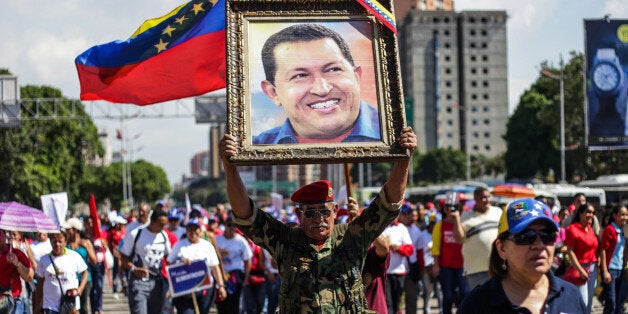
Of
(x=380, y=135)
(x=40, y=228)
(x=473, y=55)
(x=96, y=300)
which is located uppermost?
(x=473, y=55)

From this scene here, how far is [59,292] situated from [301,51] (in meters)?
6.74

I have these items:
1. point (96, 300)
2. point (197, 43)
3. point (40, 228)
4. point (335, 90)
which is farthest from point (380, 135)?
point (96, 300)

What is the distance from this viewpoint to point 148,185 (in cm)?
12569

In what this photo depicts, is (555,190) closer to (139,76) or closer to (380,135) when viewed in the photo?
(139,76)

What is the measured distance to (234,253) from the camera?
13672 millimetres

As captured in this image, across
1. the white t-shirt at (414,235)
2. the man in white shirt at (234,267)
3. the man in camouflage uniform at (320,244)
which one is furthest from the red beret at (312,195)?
the white t-shirt at (414,235)

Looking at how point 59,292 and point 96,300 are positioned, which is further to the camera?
point 96,300

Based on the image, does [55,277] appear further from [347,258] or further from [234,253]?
[347,258]

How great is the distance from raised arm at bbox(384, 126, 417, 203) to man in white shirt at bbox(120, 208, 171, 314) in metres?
6.40

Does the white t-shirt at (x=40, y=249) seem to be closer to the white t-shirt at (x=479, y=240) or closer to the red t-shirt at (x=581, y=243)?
the white t-shirt at (x=479, y=240)

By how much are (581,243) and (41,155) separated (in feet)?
166

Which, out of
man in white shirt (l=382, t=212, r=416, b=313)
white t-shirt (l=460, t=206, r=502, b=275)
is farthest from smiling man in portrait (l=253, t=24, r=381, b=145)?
man in white shirt (l=382, t=212, r=416, b=313)

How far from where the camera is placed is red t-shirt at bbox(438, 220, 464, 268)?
1283 centimetres

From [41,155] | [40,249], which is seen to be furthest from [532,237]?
[41,155]
